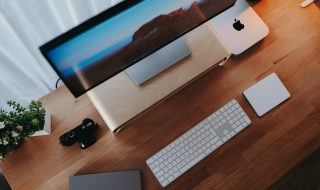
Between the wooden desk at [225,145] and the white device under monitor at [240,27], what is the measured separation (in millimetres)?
40

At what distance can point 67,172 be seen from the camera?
1.15 meters

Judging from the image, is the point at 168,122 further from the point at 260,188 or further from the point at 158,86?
the point at 260,188

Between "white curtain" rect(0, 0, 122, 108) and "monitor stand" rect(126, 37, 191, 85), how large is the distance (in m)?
0.46

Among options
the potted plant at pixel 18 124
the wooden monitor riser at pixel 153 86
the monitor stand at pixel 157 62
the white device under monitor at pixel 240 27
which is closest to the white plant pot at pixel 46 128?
the potted plant at pixel 18 124

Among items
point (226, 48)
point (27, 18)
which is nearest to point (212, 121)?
point (226, 48)

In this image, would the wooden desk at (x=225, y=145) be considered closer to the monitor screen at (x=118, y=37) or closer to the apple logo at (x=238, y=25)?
the apple logo at (x=238, y=25)

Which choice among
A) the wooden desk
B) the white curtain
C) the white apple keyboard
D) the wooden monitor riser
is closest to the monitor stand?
the wooden monitor riser

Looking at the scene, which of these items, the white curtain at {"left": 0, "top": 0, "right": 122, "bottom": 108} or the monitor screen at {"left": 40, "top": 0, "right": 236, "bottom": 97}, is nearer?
the monitor screen at {"left": 40, "top": 0, "right": 236, "bottom": 97}

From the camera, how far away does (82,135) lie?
116 cm

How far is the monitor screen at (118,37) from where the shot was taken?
84cm

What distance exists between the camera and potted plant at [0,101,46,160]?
106 centimetres

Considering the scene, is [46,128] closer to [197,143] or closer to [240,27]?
[197,143]

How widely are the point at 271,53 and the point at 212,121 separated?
1.20ft

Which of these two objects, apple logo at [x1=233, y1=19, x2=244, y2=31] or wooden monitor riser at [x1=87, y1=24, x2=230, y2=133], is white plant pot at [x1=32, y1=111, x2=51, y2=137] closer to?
wooden monitor riser at [x1=87, y1=24, x2=230, y2=133]
